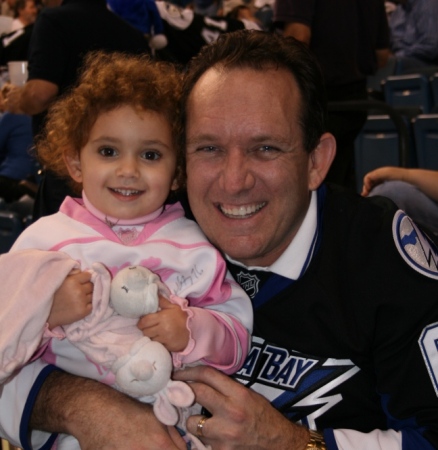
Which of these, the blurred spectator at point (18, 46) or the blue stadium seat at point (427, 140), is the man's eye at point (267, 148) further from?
the blurred spectator at point (18, 46)

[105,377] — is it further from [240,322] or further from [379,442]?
[379,442]

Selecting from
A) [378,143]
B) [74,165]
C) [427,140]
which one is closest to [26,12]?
[378,143]

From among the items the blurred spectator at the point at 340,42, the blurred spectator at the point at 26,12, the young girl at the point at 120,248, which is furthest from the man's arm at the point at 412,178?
the blurred spectator at the point at 26,12

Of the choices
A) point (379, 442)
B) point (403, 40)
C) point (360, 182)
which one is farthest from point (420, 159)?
point (403, 40)

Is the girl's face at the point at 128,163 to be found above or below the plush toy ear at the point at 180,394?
above

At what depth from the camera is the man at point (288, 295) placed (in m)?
1.74

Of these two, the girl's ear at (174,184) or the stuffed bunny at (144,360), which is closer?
the stuffed bunny at (144,360)

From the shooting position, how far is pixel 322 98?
1.97 meters

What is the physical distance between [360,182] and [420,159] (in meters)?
0.70

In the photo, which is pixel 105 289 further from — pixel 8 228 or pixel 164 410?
pixel 8 228

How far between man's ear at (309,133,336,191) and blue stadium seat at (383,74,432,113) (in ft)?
16.3

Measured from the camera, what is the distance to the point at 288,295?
1.87 metres

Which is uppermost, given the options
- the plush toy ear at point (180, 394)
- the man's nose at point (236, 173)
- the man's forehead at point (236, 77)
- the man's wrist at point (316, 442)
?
the man's forehead at point (236, 77)

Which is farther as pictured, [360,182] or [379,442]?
[360,182]
